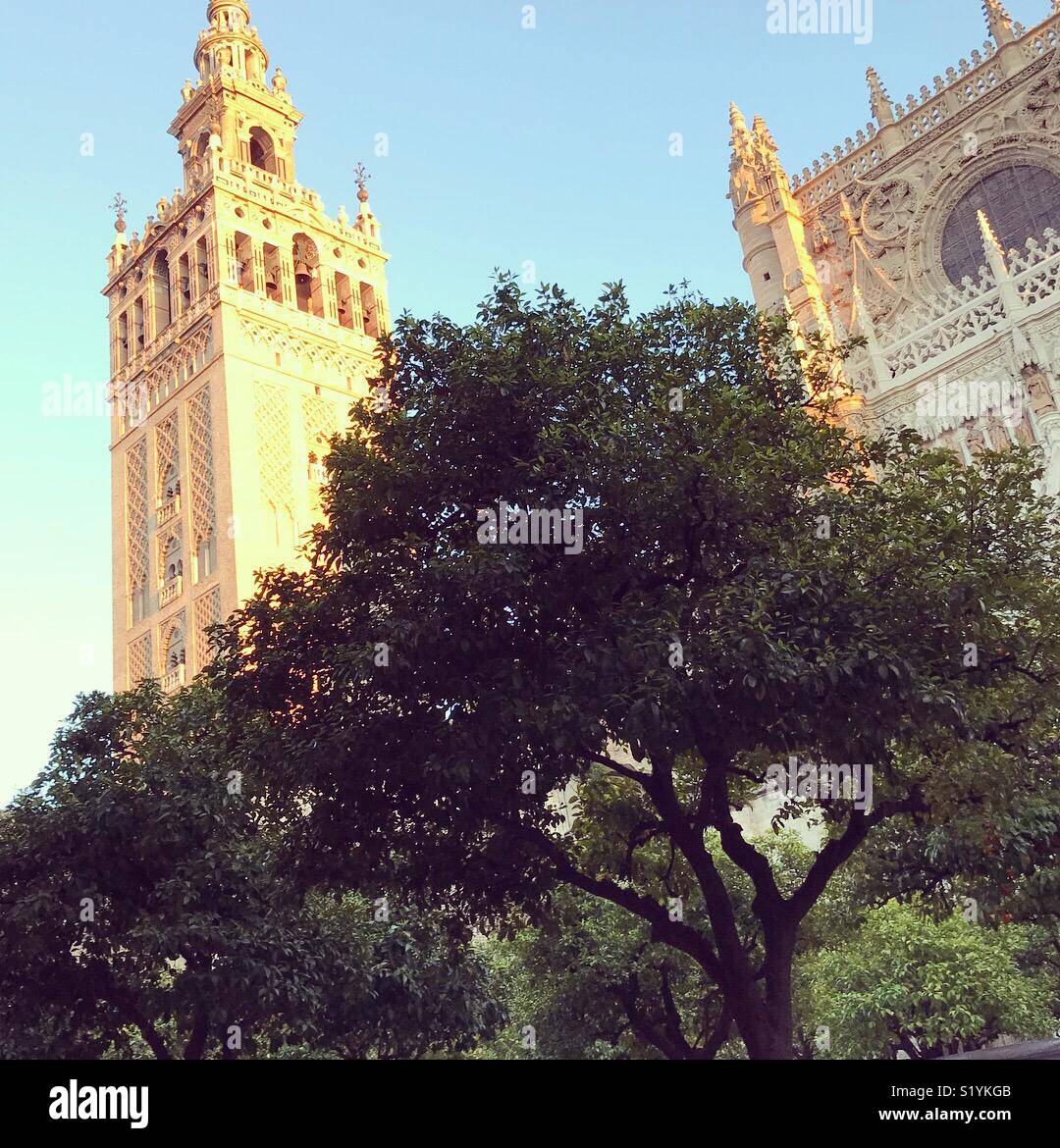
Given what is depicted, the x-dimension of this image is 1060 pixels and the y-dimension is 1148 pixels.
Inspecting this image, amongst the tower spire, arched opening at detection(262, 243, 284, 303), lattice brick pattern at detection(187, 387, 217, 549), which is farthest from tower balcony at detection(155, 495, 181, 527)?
the tower spire

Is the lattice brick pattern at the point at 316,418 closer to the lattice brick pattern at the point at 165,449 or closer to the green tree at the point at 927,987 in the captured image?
the lattice brick pattern at the point at 165,449

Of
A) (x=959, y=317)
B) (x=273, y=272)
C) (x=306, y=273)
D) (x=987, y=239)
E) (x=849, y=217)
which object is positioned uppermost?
(x=306, y=273)

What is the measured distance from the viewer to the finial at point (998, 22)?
3362 cm

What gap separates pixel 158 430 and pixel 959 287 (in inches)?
1111

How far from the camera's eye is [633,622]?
1227 cm

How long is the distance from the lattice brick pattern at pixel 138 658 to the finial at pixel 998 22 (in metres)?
32.4

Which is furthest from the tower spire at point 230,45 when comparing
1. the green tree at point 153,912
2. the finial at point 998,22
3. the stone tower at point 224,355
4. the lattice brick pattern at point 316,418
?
the green tree at point 153,912

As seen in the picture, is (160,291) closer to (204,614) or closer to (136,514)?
(136,514)

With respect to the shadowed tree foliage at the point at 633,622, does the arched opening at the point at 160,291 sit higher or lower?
higher

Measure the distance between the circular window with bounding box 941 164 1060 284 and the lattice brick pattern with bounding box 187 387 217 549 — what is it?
79.4ft

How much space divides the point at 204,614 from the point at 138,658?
174 inches

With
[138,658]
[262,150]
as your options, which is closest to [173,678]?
[138,658]

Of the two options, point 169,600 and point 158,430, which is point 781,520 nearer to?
point 169,600
